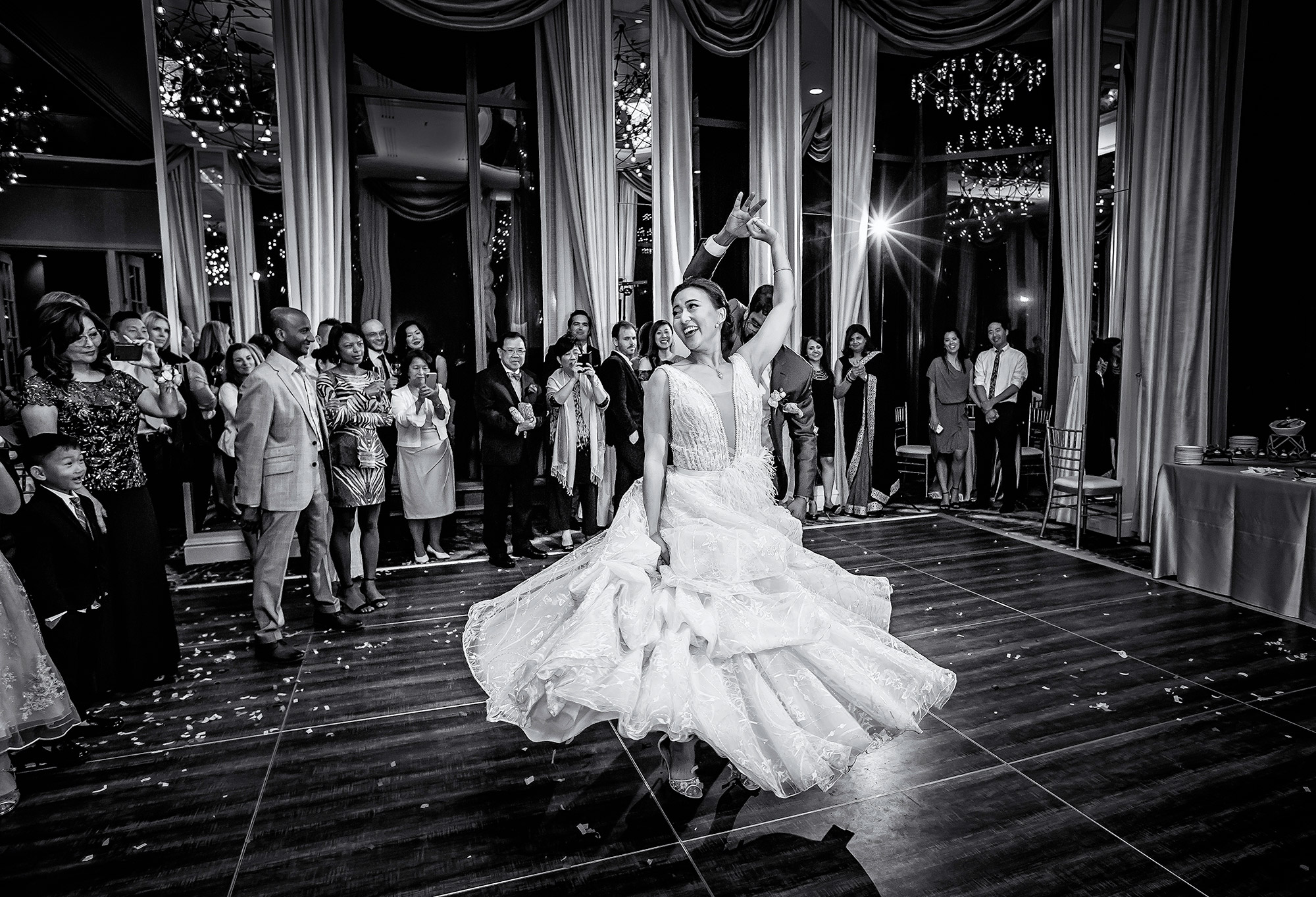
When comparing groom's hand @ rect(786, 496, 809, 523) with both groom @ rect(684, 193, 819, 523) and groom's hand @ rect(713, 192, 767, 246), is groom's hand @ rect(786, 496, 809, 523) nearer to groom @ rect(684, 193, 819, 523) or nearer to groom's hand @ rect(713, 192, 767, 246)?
groom @ rect(684, 193, 819, 523)

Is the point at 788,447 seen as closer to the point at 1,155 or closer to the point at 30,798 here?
the point at 30,798

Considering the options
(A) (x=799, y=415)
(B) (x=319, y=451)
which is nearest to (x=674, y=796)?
(B) (x=319, y=451)

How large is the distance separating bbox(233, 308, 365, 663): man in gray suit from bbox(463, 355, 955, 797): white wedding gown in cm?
161

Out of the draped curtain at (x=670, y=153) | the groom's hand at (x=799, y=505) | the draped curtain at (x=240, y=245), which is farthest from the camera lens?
the draped curtain at (x=670, y=153)

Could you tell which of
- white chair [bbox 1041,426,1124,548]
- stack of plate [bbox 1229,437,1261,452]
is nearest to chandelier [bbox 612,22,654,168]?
white chair [bbox 1041,426,1124,548]

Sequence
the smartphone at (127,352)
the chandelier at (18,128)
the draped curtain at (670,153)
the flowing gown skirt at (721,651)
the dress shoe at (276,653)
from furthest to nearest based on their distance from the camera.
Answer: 1. the draped curtain at (670,153)
2. the chandelier at (18,128)
3. the smartphone at (127,352)
4. the dress shoe at (276,653)
5. the flowing gown skirt at (721,651)

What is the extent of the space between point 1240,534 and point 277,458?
198 inches

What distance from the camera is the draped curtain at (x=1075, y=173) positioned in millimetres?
6340

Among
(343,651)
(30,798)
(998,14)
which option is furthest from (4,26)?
(998,14)

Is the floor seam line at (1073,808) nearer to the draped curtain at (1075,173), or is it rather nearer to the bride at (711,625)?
the bride at (711,625)

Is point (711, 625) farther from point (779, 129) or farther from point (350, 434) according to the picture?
point (779, 129)

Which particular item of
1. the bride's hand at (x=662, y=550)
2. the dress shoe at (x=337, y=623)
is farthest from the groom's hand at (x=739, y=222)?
the dress shoe at (x=337, y=623)

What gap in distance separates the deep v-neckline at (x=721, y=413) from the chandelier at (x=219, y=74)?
5.47 metres

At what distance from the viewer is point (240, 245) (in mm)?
6059
